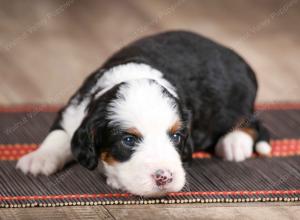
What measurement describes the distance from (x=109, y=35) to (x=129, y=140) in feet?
12.0

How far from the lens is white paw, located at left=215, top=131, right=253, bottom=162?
4.42 metres

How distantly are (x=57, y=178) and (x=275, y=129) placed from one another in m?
1.67

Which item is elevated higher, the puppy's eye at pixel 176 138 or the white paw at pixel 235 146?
the puppy's eye at pixel 176 138

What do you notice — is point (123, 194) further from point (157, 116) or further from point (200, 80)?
point (200, 80)

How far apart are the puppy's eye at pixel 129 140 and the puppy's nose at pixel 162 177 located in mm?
219

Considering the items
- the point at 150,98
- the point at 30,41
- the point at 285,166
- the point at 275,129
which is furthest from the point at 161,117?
the point at 30,41

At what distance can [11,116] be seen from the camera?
16.8 ft

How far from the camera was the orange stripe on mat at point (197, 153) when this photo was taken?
446cm

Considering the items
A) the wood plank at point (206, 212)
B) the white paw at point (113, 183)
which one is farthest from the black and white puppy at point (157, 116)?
the wood plank at point (206, 212)

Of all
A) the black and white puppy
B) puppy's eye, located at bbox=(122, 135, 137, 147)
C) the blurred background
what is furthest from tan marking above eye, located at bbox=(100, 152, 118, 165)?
the blurred background

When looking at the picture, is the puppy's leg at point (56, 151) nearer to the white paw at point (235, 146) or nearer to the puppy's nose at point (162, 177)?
the puppy's nose at point (162, 177)

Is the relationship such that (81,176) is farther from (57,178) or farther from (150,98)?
(150,98)

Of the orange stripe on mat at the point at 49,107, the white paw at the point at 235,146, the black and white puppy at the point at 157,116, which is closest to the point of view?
the black and white puppy at the point at 157,116

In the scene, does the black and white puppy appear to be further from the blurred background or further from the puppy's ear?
the blurred background
